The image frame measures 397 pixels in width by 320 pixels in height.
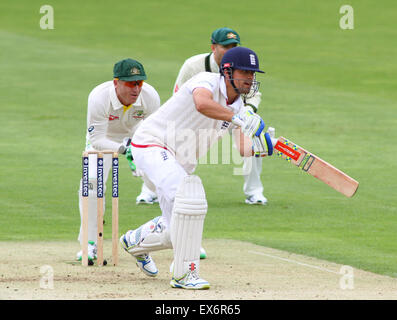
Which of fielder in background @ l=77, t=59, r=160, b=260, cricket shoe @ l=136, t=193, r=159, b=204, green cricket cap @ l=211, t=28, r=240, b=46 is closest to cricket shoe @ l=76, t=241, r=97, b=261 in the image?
fielder in background @ l=77, t=59, r=160, b=260

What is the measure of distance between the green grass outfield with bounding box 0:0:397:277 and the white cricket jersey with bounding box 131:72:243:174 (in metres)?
1.46

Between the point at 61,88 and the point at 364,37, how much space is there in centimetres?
1011

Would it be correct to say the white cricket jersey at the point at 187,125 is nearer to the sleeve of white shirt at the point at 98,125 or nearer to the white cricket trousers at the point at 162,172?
the white cricket trousers at the point at 162,172

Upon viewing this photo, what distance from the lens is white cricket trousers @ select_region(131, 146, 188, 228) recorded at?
5.55m

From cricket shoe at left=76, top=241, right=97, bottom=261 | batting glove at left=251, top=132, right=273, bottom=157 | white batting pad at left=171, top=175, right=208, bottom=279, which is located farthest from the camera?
cricket shoe at left=76, top=241, right=97, bottom=261

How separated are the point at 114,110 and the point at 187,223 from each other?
1766 mm

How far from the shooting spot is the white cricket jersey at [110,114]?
6772 mm

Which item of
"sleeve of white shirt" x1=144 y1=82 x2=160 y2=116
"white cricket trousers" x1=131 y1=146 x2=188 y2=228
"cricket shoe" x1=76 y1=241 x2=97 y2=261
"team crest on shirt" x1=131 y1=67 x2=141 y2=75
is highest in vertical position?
"team crest on shirt" x1=131 y1=67 x2=141 y2=75

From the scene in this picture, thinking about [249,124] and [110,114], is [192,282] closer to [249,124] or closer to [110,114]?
[249,124]

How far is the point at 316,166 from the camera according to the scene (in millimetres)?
5602

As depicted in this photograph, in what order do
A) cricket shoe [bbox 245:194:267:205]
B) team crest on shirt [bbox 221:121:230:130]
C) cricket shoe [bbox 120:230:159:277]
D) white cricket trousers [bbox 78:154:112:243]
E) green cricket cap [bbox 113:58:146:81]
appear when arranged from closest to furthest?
team crest on shirt [bbox 221:121:230:130], cricket shoe [bbox 120:230:159:277], green cricket cap [bbox 113:58:146:81], white cricket trousers [bbox 78:154:112:243], cricket shoe [bbox 245:194:267:205]

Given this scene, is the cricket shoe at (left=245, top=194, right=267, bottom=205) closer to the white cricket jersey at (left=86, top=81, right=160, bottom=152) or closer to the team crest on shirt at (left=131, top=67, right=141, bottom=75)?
the white cricket jersey at (left=86, top=81, right=160, bottom=152)

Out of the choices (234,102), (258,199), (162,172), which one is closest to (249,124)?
(234,102)

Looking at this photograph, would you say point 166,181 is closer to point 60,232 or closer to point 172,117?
point 172,117
